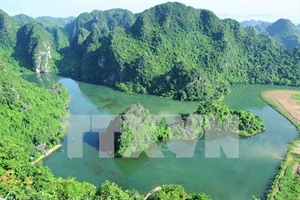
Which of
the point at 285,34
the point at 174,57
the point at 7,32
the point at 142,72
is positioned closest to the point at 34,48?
the point at 7,32

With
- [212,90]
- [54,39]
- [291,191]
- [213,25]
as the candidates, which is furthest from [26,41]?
[291,191]

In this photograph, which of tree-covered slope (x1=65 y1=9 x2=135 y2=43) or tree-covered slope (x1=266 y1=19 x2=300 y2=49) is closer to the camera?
tree-covered slope (x1=266 y1=19 x2=300 y2=49)

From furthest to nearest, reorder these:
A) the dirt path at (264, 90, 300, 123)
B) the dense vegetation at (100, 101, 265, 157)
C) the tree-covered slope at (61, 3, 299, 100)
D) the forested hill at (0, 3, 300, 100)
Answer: the forested hill at (0, 3, 300, 100)
the tree-covered slope at (61, 3, 299, 100)
the dirt path at (264, 90, 300, 123)
the dense vegetation at (100, 101, 265, 157)

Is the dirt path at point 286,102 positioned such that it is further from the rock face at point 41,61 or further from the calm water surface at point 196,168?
the rock face at point 41,61

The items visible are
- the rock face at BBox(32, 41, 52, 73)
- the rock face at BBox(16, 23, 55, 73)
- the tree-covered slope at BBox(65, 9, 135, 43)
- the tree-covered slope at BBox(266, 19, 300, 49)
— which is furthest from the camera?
the tree-covered slope at BBox(65, 9, 135, 43)

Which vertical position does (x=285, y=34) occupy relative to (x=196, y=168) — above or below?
above

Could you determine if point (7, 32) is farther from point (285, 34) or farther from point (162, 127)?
point (285, 34)

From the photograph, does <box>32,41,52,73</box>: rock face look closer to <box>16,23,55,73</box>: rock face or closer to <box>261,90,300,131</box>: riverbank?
<box>16,23,55,73</box>: rock face

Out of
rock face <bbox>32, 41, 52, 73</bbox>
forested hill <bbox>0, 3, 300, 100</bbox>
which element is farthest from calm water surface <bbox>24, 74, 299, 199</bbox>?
rock face <bbox>32, 41, 52, 73</bbox>
